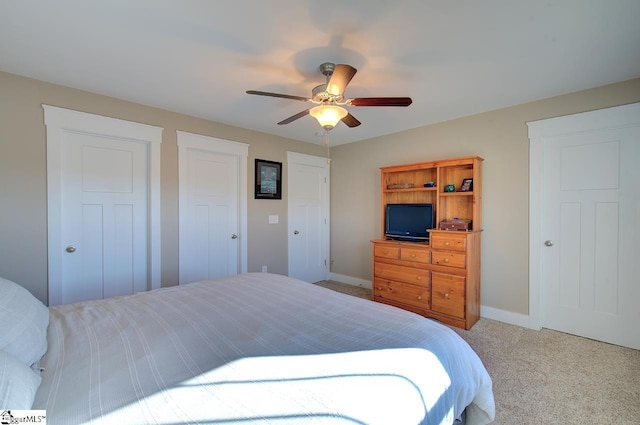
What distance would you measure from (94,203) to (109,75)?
1265mm

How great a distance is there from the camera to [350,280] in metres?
4.70

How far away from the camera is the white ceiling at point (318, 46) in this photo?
161 cm

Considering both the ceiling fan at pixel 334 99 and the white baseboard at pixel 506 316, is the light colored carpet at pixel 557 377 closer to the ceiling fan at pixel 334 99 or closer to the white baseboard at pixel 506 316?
the white baseboard at pixel 506 316

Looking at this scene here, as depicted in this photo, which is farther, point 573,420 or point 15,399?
point 573,420

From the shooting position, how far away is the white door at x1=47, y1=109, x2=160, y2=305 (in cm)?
252

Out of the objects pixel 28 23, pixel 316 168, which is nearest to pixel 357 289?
pixel 316 168

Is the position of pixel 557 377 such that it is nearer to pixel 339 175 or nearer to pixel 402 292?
pixel 402 292

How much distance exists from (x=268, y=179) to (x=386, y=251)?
2.04 m

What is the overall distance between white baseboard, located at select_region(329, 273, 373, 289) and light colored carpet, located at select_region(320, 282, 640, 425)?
1.73 metres

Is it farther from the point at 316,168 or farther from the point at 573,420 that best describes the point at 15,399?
the point at 316,168

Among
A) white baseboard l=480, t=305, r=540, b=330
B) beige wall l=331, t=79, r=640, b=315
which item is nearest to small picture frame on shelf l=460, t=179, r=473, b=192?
beige wall l=331, t=79, r=640, b=315

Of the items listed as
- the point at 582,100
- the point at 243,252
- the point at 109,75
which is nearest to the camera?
the point at 109,75

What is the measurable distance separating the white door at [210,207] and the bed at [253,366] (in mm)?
1735

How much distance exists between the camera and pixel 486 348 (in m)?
2.51
